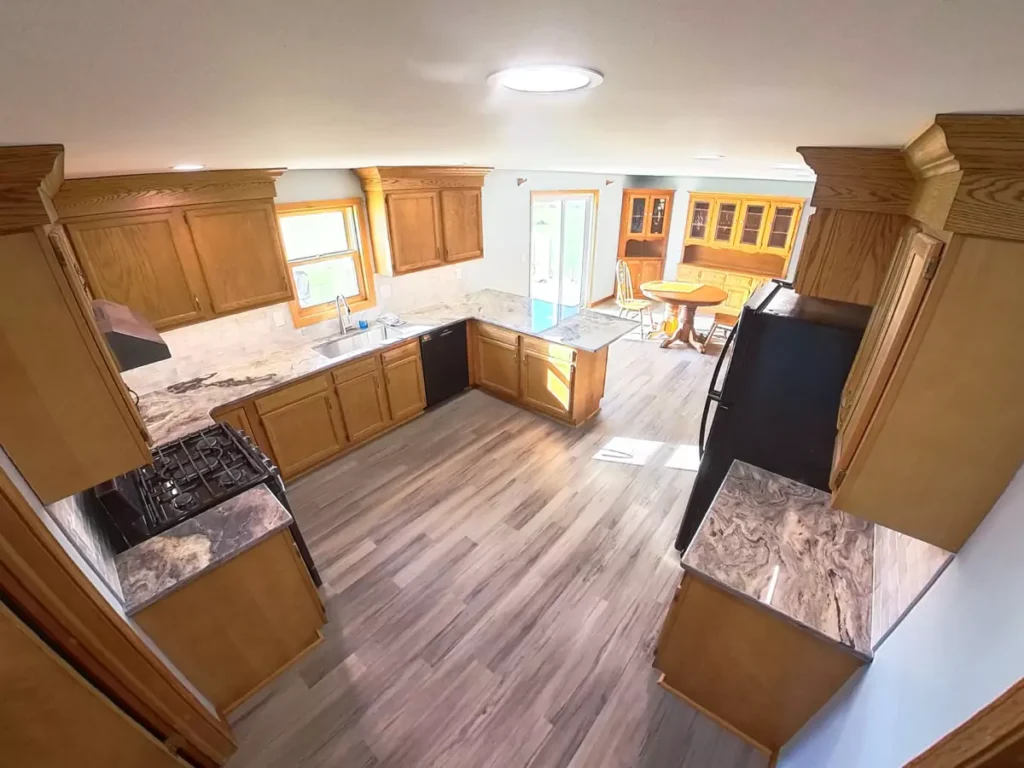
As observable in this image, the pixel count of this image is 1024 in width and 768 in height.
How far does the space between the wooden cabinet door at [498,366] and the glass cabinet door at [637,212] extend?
4092 mm

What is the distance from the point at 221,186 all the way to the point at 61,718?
8.73 ft

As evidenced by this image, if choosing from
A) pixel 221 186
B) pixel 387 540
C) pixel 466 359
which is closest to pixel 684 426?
pixel 466 359

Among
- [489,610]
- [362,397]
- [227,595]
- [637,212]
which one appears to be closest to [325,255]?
[362,397]

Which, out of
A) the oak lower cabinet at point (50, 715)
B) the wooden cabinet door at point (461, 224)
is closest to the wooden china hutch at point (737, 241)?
the wooden cabinet door at point (461, 224)

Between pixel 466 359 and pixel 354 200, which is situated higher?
pixel 354 200

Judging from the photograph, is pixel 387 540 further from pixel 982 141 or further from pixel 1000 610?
pixel 982 141

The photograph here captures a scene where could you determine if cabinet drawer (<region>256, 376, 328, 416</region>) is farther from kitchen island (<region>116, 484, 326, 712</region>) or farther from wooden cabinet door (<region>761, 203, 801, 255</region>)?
wooden cabinet door (<region>761, 203, 801, 255</region>)

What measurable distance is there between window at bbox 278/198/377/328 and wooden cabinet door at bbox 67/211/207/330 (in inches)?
32.2

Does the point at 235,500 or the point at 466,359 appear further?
the point at 466,359

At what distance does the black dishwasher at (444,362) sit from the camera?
4.18 meters

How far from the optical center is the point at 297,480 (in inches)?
140

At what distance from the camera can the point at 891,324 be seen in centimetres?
129

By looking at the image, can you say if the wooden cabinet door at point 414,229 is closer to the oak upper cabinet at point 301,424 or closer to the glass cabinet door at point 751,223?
the oak upper cabinet at point 301,424

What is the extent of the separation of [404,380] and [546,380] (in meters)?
1.30
